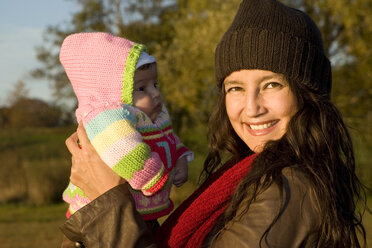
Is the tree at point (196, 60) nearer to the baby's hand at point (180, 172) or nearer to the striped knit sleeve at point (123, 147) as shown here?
the baby's hand at point (180, 172)

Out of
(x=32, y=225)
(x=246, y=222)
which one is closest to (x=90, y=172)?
(x=246, y=222)

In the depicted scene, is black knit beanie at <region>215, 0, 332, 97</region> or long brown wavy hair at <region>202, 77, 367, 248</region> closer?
long brown wavy hair at <region>202, 77, 367, 248</region>

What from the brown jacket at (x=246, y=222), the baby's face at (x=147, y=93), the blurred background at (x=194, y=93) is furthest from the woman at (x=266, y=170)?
the blurred background at (x=194, y=93)

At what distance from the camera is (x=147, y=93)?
120 inches

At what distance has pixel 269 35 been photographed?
2.66 meters

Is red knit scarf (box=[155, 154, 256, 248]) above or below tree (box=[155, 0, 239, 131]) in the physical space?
above

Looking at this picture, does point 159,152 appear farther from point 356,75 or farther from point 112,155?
point 356,75

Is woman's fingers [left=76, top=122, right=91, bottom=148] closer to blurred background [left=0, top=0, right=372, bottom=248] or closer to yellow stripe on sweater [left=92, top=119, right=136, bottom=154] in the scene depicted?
yellow stripe on sweater [left=92, top=119, right=136, bottom=154]

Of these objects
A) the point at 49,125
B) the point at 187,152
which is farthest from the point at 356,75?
the point at 49,125

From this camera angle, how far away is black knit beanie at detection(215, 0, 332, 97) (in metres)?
2.62

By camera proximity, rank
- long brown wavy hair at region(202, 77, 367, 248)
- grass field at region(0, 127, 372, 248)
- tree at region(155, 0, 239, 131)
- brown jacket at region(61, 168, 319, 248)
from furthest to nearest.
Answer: tree at region(155, 0, 239, 131), grass field at region(0, 127, 372, 248), long brown wavy hair at region(202, 77, 367, 248), brown jacket at region(61, 168, 319, 248)

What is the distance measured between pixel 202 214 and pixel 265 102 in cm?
67

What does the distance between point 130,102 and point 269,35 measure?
2.92 feet

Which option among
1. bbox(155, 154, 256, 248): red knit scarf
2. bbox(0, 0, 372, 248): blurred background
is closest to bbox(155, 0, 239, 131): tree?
bbox(0, 0, 372, 248): blurred background
